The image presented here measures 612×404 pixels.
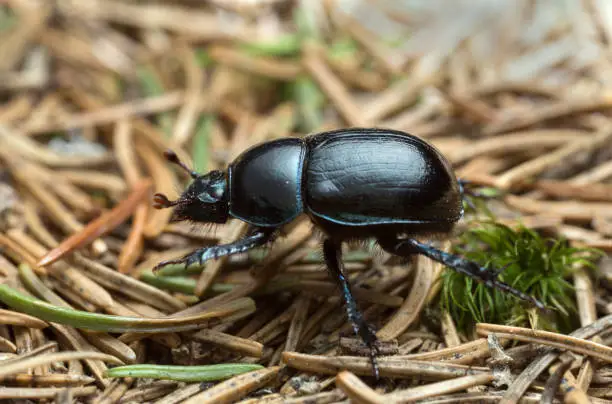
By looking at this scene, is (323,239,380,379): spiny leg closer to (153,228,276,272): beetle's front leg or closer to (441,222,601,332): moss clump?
(153,228,276,272): beetle's front leg

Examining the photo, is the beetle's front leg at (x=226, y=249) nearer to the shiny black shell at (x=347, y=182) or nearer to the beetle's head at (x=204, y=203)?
the shiny black shell at (x=347, y=182)

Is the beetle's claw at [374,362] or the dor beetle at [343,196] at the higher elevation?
the dor beetle at [343,196]

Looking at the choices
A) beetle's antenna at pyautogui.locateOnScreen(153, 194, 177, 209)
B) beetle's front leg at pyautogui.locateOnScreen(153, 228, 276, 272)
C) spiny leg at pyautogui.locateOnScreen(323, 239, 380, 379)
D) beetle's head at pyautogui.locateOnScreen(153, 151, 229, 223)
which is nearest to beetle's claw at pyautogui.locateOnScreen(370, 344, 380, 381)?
spiny leg at pyautogui.locateOnScreen(323, 239, 380, 379)

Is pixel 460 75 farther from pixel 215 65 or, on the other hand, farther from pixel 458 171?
pixel 215 65

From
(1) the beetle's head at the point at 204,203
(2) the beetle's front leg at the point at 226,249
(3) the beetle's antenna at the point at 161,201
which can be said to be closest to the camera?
(2) the beetle's front leg at the point at 226,249

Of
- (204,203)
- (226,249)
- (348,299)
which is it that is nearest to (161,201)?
(204,203)

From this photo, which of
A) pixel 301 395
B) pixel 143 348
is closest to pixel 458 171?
pixel 301 395

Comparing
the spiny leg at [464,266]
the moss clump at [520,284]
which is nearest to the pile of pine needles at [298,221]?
the moss clump at [520,284]

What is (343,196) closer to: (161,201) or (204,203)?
(204,203)
